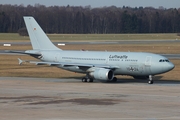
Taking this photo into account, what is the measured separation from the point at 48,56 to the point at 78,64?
4773mm

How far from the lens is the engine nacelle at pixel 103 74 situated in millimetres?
47875

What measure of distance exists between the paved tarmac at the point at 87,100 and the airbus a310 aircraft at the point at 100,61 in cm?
117

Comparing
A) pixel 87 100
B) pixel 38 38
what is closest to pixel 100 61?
pixel 38 38

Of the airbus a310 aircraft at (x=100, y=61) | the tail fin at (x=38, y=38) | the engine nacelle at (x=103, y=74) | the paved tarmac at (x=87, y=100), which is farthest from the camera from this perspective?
the tail fin at (x=38, y=38)

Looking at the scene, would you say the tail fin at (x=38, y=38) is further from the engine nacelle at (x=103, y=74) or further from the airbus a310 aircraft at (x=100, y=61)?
the engine nacelle at (x=103, y=74)

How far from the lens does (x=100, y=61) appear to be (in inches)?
2002

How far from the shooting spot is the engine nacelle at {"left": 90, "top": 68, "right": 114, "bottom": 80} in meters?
47.9

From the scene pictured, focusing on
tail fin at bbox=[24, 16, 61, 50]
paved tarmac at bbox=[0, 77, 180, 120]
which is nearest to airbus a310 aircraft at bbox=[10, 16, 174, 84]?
tail fin at bbox=[24, 16, 61, 50]

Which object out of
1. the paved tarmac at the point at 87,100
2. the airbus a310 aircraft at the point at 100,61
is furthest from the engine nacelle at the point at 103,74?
the paved tarmac at the point at 87,100

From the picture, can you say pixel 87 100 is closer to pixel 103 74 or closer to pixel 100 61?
pixel 103 74

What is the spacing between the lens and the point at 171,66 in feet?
154

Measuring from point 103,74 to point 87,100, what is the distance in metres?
12.6

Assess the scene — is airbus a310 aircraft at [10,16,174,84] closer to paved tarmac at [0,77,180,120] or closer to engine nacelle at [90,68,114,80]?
engine nacelle at [90,68,114,80]

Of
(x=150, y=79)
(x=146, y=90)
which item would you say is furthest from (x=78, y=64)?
(x=146, y=90)
